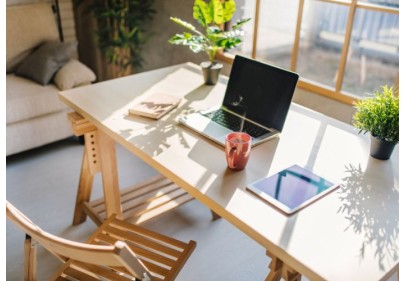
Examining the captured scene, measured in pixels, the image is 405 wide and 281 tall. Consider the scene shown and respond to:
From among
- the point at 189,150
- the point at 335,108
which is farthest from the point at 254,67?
the point at 335,108

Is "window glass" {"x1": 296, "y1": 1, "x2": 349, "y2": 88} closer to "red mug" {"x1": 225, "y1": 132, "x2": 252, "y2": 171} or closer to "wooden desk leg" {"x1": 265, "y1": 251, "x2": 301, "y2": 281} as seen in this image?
"red mug" {"x1": 225, "y1": 132, "x2": 252, "y2": 171}

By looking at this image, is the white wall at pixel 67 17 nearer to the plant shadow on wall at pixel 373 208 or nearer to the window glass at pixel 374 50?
the plant shadow on wall at pixel 373 208

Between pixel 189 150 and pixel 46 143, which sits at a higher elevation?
pixel 189 150

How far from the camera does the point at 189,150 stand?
143 cm

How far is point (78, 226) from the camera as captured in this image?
216 cm

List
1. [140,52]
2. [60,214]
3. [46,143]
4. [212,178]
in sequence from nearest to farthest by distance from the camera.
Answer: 1. [212,178]
2. [60,214]
3. [46,143]
4. [140,52]

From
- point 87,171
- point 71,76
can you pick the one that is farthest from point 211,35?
point 71,76

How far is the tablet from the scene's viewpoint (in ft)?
3.84

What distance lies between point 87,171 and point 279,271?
3.88ft

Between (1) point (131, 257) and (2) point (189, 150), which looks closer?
(1) point (131, 257)

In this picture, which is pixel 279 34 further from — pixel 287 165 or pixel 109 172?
pixel 287 165

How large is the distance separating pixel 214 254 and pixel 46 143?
57.3 inches

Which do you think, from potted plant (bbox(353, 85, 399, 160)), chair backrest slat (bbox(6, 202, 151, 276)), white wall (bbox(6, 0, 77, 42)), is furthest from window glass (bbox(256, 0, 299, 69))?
chair backrest slat (bbox(6, 202, 151, 276))

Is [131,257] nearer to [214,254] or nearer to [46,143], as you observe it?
[214,254]
